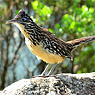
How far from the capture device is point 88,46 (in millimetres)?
8430

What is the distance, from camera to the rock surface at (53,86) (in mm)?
3822

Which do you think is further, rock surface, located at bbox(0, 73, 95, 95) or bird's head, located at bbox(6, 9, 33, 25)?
bird's head, located at bbox(6, 9, 33, 25)

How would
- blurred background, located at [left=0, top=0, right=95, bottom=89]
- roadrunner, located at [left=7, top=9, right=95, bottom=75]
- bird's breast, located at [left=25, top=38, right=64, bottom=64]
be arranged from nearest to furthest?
roadrunner, located at [left=7, top=9, right=95, bottom=75] < bird's breast, located at [left=25, top=38, right=64, bottom=64] < blurred background, located at [left=0, top=0, right=95, bottom=89]

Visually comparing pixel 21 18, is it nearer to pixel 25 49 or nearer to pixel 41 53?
pixel 41 53

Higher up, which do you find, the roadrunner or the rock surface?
the roadrunner

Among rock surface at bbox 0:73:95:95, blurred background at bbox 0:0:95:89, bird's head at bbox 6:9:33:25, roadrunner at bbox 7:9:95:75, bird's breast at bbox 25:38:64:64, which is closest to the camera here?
rock surface at bbox 0:73:95:95

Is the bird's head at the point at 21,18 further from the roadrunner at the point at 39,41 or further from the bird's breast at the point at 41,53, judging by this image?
the bird's breast at the point at 41,53

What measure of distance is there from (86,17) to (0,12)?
320cm

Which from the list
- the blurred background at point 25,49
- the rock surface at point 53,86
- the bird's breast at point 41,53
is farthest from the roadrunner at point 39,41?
the blurred background at point 25,49

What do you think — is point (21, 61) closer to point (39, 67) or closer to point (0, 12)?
point (39, 67)

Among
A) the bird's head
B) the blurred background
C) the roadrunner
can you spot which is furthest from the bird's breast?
the blurred background

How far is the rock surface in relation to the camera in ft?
12.5

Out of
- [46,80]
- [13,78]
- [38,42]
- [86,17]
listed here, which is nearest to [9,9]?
[13,78]

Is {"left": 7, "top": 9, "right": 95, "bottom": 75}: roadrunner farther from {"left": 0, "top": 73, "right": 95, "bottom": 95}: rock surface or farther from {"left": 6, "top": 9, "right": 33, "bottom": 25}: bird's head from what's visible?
{"left": 0, "top": 73, "right": 95, "bottom": 95}: rock surface
